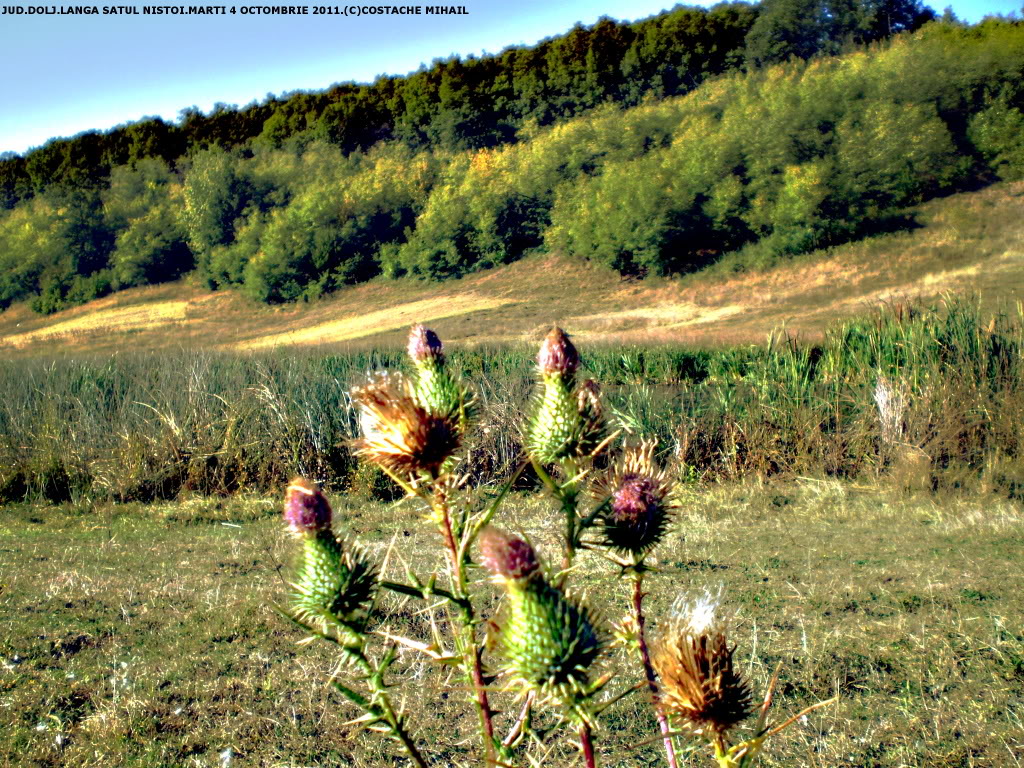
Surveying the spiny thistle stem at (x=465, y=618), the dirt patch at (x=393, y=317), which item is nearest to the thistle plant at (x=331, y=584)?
the spiny thistle stem at (x=465, y=618)

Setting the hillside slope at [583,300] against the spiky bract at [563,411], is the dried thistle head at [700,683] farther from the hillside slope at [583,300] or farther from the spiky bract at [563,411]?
the hillside slope at [583,300]

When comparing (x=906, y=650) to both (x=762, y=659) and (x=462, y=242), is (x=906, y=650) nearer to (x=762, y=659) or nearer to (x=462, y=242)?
(x=762, y=659)

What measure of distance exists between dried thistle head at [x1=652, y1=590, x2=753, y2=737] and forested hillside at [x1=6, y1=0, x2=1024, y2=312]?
38.9m

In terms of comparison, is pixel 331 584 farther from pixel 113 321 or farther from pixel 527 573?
pixel 113 321

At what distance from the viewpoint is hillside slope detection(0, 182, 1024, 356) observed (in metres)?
32.2

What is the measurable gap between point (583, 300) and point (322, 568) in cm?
4006

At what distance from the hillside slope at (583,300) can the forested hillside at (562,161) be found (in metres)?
1.31

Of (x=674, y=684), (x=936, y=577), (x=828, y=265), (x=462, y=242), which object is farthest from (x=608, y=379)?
(x=462, y=242)

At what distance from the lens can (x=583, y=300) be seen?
4091 cm

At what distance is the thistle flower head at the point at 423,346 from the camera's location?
144cm

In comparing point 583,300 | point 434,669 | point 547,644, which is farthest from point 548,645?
point 583,300

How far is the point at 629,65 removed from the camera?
166ft

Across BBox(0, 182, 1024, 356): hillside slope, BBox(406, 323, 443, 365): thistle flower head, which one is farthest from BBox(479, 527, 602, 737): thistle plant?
BBox(0, 182, 1024, 356): hillside slope

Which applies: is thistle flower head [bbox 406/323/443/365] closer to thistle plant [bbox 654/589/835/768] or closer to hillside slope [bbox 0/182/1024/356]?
thistle plant [bbox 654/589/835/768]
